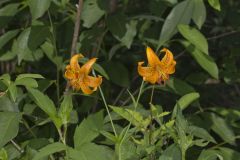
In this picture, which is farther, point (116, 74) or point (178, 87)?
point (116, 74)

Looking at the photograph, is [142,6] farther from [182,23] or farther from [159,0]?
[182,23]

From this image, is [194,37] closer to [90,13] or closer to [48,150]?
[90,13]

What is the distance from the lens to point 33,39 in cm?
223

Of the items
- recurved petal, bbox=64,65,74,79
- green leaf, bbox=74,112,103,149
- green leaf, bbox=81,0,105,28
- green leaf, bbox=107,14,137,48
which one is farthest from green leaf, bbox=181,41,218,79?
recurved petal, bbox=64,65,74,79

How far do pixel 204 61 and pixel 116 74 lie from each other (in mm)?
500

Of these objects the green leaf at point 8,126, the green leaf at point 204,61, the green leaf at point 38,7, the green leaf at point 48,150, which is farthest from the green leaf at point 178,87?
the green leaf at point 48,150

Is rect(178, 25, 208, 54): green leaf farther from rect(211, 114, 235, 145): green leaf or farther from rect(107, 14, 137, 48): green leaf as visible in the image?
rect(211, 114, 235, 145): green leaf

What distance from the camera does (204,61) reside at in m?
2.22

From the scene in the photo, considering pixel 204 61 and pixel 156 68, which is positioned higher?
pixel 156 68

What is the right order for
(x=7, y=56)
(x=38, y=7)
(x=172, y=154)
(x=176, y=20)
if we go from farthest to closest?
(x=7, y=56), (x=176, y=20), (x=38, y=7), (x=172, y=154)

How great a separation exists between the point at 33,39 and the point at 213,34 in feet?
3.63

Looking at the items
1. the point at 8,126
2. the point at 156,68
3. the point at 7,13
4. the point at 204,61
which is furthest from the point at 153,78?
the point at 7,13

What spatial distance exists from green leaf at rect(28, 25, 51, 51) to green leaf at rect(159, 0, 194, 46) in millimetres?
426

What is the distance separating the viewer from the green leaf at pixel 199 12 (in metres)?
2.11
